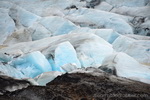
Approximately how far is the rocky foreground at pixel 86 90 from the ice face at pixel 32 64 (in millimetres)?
2336

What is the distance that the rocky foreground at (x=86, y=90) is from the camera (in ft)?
20.5

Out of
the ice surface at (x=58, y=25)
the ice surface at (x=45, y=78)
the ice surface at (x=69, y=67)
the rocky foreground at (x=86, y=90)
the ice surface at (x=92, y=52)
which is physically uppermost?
the rocky foreground at (x=86, y=90)

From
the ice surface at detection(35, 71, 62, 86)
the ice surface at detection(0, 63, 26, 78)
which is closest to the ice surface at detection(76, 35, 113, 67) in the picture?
the ice surface at detection(35, 71, 62, 86)

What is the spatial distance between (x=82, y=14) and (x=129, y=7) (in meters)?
5.44

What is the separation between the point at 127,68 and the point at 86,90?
3.26 m

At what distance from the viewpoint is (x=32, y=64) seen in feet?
32.8

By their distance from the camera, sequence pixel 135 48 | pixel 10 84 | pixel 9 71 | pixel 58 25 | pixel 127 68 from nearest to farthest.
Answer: pixel 10 84, pixel 9 71, pixel 127 68, pixel 135 48, pixel 58 25

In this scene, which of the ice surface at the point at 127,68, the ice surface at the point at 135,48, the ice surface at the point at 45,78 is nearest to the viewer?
the ice surface at the point at 45,78

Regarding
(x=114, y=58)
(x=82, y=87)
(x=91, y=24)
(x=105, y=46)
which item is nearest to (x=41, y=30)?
(x=91, y=24)

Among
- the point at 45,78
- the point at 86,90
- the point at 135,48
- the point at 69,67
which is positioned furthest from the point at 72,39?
the point at 86,90

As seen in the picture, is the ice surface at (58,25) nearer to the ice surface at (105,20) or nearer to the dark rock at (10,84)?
the ice surface at (105,20)

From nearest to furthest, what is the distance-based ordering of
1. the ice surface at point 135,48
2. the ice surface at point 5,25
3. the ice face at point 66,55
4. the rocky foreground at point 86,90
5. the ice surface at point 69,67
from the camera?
the rocky foreground at point 86,90, the ice surface at point 69,67, the ice face at point 66,55, the ice surface at point 135,48, the ice surface at point 5,25

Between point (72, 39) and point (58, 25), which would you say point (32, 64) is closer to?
point (72, 39)

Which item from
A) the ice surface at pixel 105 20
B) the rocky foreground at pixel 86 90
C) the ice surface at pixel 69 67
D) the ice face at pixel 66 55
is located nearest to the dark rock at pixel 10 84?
the rocky foreground at pixel 86 90
